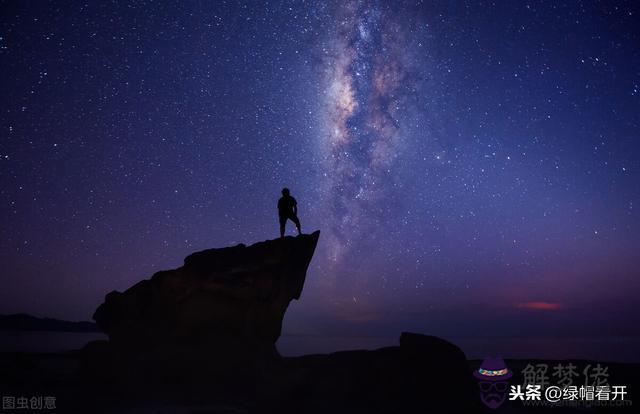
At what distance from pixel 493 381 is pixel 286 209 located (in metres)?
12.0

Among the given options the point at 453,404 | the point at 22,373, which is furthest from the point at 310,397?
the point at 22,373

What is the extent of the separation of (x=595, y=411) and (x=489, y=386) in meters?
14.2

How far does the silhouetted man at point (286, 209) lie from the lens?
60.1ft

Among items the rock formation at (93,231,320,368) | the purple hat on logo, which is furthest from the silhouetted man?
the purple hat on logo

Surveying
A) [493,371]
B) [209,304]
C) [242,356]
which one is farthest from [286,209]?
[493,371]

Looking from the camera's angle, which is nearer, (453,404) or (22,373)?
(453,404)

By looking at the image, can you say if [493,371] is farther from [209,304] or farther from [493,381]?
[209,304]

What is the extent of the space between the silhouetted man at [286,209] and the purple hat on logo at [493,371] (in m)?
11.4

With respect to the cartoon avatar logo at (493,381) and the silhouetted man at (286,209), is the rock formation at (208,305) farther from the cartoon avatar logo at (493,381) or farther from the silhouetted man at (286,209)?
the cartoon avatar logo at (493,381)

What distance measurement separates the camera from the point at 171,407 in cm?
1430

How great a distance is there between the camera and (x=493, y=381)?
805 centimetres

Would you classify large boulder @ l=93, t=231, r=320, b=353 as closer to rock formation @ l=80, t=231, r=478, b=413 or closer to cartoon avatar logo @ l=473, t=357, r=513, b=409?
rock formation @ l=80, t=231, r=478, b=413

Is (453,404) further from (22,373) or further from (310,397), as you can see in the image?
(22,373)

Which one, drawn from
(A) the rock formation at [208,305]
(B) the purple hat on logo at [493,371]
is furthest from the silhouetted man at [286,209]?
Result: (B) the purple hat on logo at [493,371]
